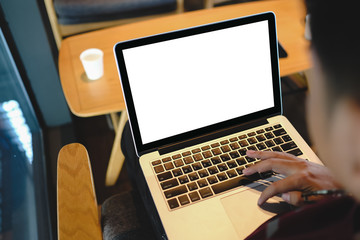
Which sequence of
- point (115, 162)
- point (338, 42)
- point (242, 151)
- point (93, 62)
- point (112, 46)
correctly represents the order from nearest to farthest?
1. point (338, 42)
2. point (242, 151)
3. point (93, 62)
4. point (112, 46)
5. point (115, 162)

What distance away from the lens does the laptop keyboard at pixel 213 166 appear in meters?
0.77

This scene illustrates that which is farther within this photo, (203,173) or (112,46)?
(112,46)

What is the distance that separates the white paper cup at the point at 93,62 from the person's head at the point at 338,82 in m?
0.81

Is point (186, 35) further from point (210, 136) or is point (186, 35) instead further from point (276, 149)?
point (276, 149)

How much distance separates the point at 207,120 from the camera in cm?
86

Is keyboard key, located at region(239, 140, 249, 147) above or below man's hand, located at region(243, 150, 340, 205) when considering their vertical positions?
above

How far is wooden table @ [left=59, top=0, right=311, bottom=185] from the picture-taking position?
1.05m

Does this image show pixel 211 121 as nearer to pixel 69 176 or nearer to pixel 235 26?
pixel 235 26

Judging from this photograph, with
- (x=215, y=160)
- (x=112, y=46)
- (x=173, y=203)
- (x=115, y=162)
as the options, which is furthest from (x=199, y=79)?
(x=115, y=162)

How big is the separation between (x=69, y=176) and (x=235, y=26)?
1.91 feet

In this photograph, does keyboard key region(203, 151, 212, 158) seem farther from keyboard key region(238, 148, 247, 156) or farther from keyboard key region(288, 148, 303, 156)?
keyboard key region(288, 148, 303, 156)

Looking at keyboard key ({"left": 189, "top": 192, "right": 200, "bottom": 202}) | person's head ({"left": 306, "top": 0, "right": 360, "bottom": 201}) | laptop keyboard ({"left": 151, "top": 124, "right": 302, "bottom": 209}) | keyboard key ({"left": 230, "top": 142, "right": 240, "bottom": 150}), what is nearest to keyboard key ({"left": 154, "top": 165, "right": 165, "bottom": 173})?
laptop keyboard ({"left": 151, "top": 124, "right": 302, "bottom": 209})

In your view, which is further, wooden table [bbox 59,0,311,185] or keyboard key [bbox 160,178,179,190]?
wooden table [bbox 59,0,311,185]

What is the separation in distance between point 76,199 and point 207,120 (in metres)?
0.40
